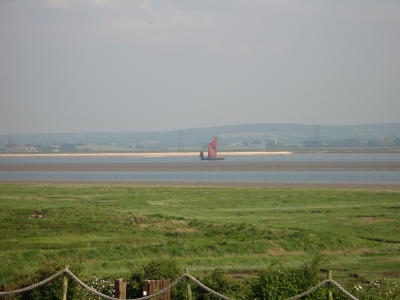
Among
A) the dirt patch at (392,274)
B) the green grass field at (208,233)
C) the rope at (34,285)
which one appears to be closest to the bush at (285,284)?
the green grass field at (208,233)

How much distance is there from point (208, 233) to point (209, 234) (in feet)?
1.08

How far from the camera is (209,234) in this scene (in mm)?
29719

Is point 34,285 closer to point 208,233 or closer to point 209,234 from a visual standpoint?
point 209,234

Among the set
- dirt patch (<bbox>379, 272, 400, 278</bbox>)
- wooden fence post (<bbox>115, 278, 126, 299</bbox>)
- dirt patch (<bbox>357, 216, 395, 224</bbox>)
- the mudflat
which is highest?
wooden fence post (<bbox>115, 278, 126, 299</bbox>)

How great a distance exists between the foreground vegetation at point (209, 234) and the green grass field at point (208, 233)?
4 centimetres

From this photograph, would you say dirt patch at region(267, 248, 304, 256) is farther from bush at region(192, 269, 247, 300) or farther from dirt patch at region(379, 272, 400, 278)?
bush at region(192, 269, 247, 300)

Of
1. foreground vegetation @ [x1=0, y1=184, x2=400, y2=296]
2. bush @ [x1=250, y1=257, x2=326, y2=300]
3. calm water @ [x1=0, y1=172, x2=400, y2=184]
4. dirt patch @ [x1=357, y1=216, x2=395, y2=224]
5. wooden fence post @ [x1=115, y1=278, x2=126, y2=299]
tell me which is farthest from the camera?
calm water @ [x1=0, y1=172, x2=400, y2=184]

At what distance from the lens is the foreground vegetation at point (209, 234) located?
76.6 ft

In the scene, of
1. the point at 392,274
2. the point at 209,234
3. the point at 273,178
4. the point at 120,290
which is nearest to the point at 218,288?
the point at 120,290

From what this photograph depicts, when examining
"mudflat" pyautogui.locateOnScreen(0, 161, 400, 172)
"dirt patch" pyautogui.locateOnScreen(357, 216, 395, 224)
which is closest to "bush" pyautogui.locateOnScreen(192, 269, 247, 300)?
"dirt patch" pyautogui.locateOnScreen(357, 216, 395, 224)

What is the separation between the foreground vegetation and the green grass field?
42 mm

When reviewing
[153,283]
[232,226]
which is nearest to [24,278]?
[153,283]

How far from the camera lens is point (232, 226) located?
3198 cm

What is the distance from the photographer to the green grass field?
23828mm
